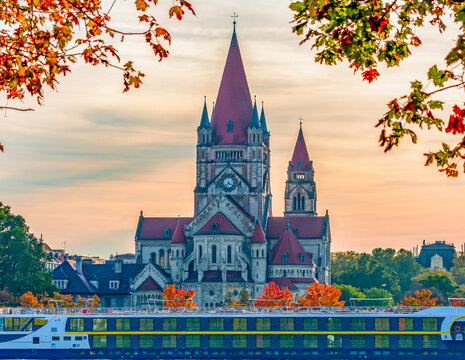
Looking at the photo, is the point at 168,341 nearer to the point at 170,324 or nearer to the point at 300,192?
the point at 170,324

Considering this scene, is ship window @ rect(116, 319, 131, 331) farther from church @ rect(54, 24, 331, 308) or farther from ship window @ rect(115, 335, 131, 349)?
church @ rect(54, 24, 331, 308)

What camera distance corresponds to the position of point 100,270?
548ft

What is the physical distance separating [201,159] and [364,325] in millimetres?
62634

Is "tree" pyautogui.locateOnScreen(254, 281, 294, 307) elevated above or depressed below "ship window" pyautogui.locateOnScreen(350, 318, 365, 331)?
above

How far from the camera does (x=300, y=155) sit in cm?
18750

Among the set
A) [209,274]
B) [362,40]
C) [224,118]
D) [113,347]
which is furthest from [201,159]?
[362,40]

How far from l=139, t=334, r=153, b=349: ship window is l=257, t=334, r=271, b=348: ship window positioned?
9.71m

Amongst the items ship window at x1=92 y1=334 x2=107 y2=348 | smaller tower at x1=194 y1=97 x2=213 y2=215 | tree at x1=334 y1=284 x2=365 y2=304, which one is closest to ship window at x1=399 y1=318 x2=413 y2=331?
ship window at x1=92 y1=334 x2=107 y2=348

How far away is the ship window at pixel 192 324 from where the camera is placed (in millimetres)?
105500

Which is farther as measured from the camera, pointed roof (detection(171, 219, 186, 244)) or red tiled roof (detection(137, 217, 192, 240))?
red tiled roof (detection(137, 217, 192, 240))

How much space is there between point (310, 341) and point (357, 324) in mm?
4525

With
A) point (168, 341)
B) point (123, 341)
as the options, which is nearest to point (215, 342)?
point (168, 341)

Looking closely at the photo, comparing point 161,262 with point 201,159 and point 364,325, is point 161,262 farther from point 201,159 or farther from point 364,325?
point 364,325

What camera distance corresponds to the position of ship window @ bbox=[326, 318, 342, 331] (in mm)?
103688
